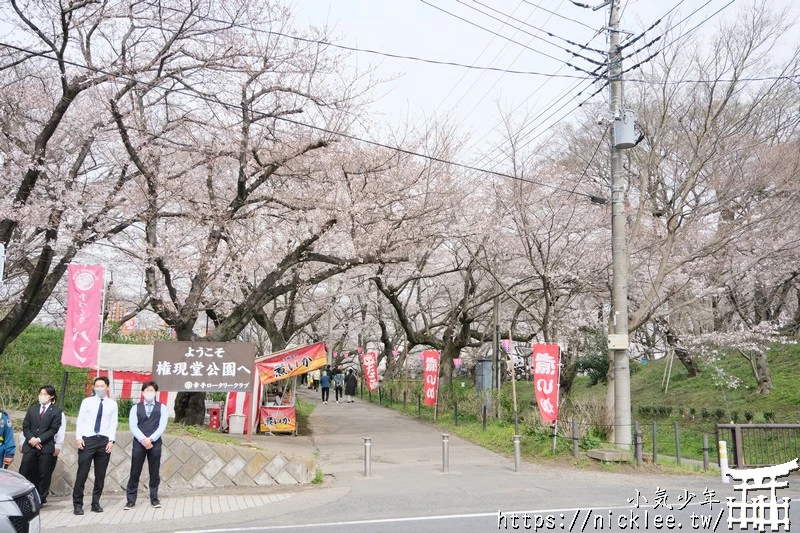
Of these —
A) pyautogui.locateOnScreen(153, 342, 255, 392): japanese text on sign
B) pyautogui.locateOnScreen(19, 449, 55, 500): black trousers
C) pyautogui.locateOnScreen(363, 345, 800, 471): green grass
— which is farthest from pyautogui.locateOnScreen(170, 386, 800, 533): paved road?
pyautogui.locateOnScreen(19, 449, 55, 500): black trousers

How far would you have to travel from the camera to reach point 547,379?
14086 mm

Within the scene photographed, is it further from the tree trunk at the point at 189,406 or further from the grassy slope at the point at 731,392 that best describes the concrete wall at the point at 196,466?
the grassy slope at the point at 731,392

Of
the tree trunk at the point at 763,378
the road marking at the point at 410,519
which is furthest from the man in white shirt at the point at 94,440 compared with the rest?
the tree trunk at the point at 763,378

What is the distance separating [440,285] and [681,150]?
58.0 feet

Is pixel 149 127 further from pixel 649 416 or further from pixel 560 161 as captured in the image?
→ pixel 649 416

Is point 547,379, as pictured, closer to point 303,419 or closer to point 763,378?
point 303,419

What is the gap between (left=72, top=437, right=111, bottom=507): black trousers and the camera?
8172 mm

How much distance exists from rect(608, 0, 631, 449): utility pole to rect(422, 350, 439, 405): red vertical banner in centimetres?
834

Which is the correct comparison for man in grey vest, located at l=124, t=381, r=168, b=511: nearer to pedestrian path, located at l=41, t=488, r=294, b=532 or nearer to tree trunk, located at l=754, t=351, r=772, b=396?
pedestrian path, located at l=41, t=488, r=294, b=532

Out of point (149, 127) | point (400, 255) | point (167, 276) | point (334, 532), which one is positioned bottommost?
point (334, 532)

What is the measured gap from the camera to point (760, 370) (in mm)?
22891

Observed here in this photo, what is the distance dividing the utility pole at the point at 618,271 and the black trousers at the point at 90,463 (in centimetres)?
989

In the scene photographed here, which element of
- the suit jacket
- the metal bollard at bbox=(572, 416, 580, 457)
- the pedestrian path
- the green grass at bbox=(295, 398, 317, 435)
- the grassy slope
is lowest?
the pedestrian path

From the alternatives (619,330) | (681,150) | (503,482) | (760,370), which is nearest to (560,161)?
(681,150)
